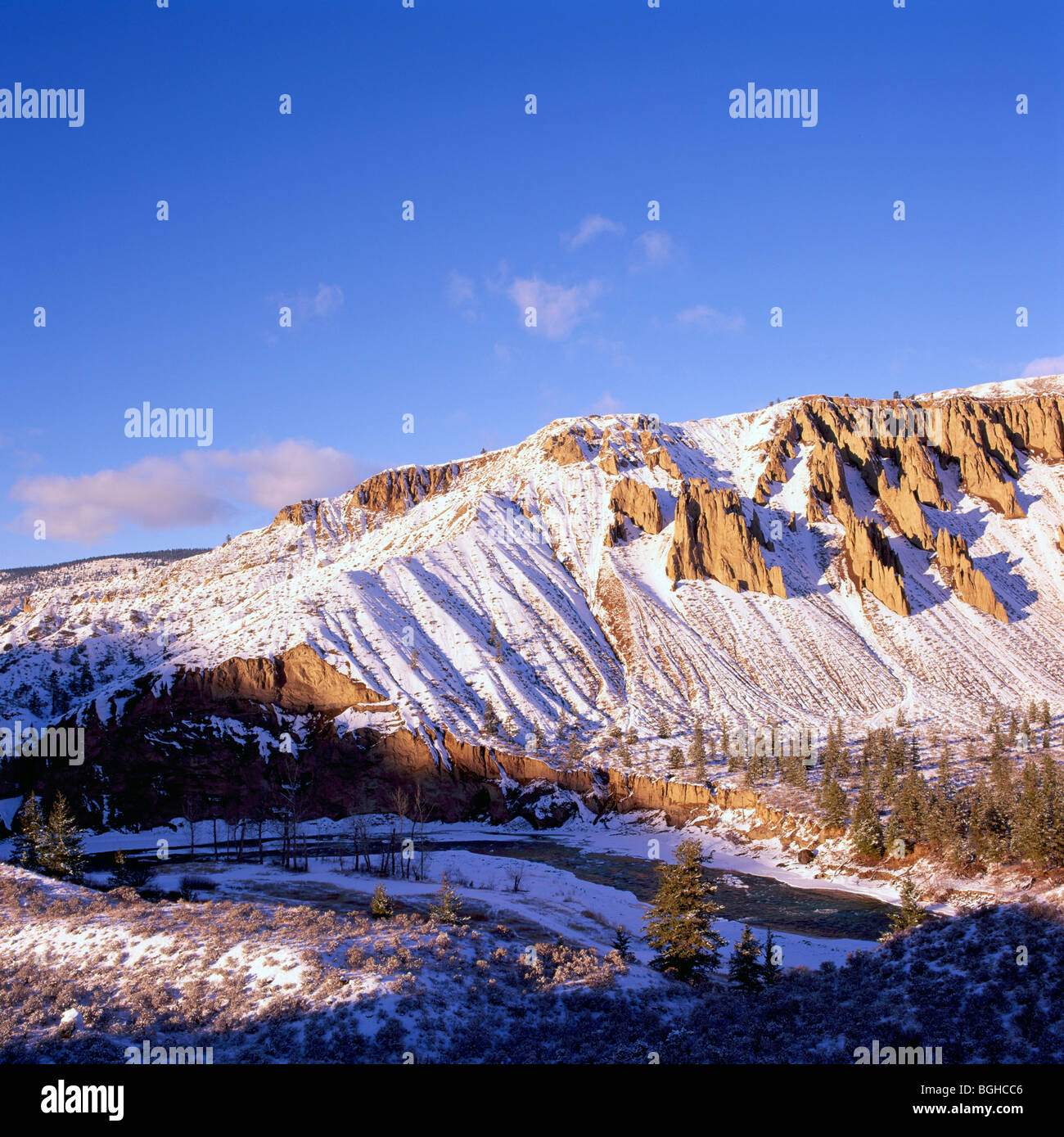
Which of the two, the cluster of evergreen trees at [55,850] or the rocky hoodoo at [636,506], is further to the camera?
the rocky hoodoo at [636,506]

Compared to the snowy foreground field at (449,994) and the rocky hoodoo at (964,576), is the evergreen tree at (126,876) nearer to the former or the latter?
the snowy foreground field at (449,994)

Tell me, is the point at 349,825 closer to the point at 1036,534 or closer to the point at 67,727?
the point at 67,727

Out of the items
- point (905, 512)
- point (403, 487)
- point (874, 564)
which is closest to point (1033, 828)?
point (874, 564)

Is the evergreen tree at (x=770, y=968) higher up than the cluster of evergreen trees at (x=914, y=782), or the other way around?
the evergreen tree at (x=770, y=968)

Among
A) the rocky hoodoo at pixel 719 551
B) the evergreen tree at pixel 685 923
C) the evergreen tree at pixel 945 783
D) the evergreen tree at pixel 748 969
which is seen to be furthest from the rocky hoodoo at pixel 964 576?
the evergreen tree at pixel 748 969

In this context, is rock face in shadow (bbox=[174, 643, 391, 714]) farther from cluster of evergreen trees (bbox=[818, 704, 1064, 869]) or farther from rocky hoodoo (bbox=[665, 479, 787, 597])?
rocky hoodoo (bbox=[665, 479, 787, 597])

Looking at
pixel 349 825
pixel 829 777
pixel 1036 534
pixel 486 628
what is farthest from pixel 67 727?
pixel 1036 534

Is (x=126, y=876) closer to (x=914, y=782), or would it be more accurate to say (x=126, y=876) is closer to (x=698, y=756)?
(x=698, y=756)
